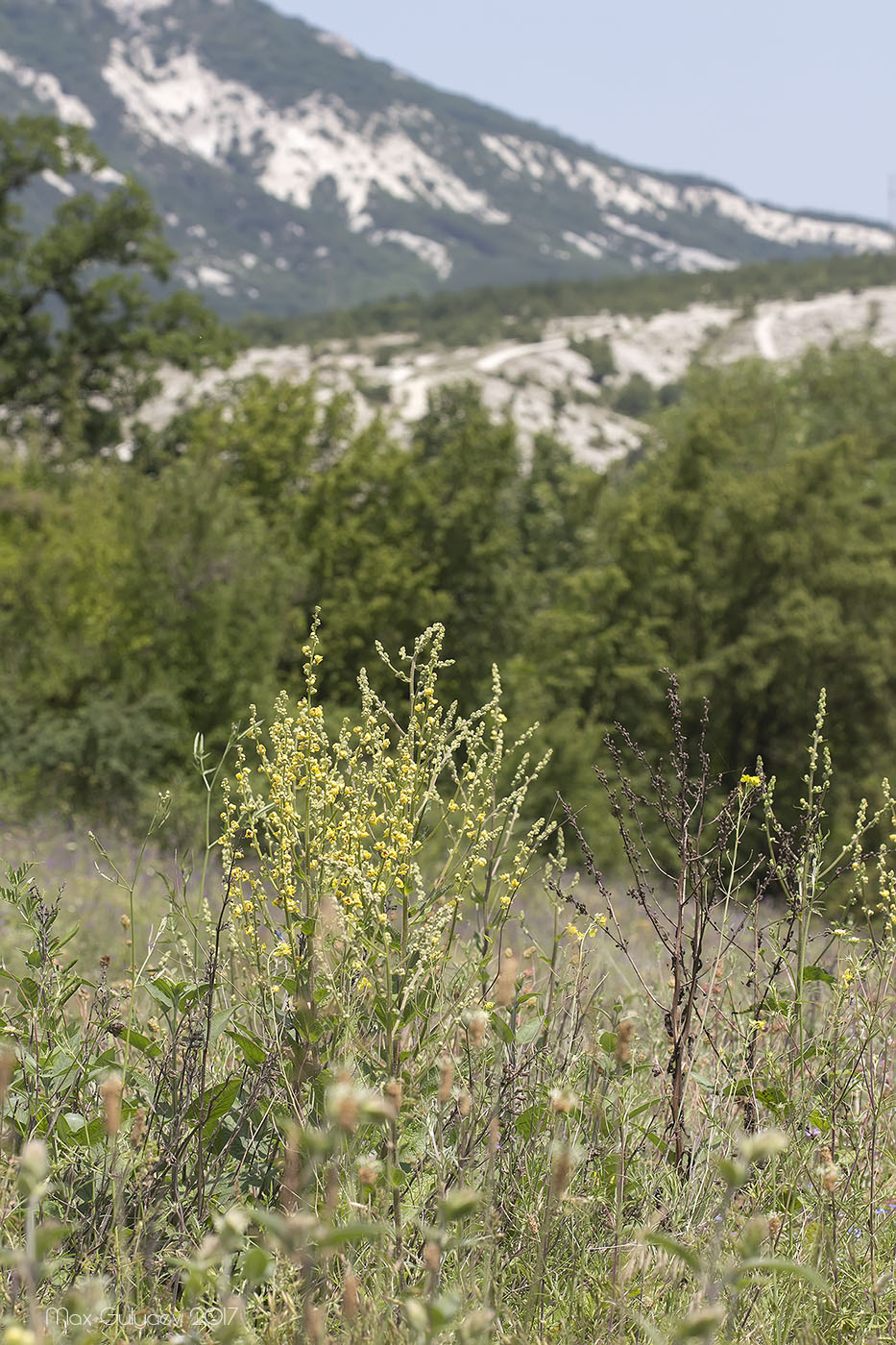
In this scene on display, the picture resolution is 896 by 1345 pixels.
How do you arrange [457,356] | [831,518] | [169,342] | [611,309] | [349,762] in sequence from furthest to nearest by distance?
[611,309]
[457,356]
[169,342]
[831,518]
[349,762]

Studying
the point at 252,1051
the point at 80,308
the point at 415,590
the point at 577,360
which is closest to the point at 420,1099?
the point at 252,1051

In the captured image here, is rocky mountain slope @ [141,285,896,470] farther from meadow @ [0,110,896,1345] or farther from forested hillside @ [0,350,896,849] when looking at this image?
meadow @ [0,110,896,1345]

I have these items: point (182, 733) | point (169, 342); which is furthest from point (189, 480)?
point (169, 342)

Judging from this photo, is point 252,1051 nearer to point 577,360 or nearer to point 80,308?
point 80,308

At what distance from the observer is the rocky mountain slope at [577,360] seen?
54.6m

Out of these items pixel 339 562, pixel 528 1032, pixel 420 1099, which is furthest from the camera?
pixel 339 562

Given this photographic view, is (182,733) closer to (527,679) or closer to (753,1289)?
(527,679)

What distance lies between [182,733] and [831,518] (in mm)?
17860

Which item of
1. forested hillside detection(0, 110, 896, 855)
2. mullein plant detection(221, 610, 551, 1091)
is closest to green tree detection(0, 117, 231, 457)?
forested hillside detection(0, 110, 896, 855)

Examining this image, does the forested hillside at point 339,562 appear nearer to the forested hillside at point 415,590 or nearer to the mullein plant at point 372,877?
the forested hillside at point 415,590

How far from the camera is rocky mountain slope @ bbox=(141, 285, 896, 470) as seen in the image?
2148 inches

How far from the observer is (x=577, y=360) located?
82062 mm

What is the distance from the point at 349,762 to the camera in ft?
9.12

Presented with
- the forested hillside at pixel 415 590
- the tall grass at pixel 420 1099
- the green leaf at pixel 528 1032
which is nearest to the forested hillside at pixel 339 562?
the forested hillside at pixel 415 590
